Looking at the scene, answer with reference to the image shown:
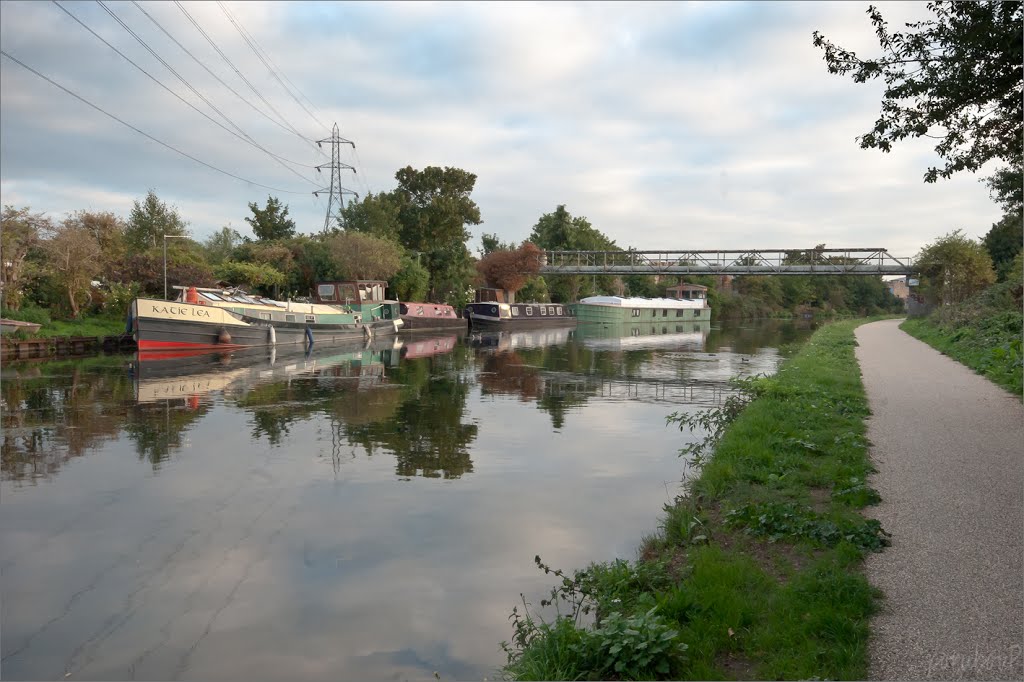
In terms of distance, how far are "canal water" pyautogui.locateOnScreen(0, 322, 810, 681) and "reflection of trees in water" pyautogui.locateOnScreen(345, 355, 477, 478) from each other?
0.23ft

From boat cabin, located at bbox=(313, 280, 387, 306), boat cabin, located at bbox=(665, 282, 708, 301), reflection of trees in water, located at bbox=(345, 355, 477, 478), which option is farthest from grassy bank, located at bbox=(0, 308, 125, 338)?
boat cabin, located at bbox=(665, 282, 708, 301)

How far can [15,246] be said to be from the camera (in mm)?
27734

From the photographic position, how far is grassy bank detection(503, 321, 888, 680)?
3932mm

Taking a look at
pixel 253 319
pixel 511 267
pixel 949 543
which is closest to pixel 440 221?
pixel 511 267

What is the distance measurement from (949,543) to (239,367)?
19.9 m

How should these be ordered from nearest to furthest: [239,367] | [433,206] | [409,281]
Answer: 1. [239,367]
2. [409,281]
3. [433,206]

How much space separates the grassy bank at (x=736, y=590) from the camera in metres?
3.93

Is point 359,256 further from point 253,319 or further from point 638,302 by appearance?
point 638,302

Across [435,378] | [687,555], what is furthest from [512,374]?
[687,555]

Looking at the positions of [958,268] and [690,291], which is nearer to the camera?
[958,268]

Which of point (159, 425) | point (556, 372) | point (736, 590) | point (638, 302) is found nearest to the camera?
point (736, 590)

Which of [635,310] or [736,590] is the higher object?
[635,310]

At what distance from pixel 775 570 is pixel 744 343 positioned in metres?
34.0

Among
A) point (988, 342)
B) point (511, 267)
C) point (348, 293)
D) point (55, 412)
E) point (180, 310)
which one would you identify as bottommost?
point (55, 412)
